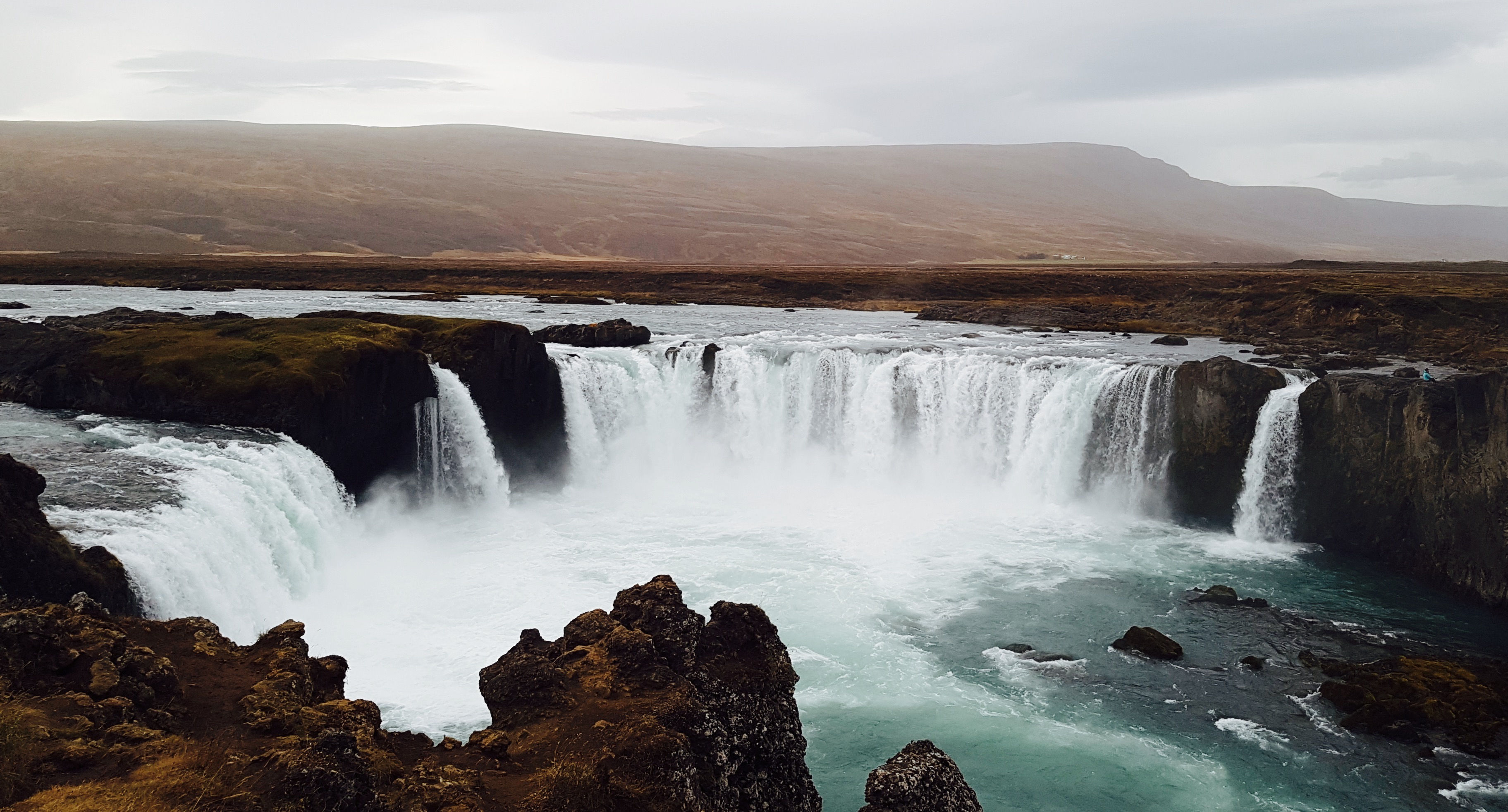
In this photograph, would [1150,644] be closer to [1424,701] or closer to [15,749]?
[1424,701]

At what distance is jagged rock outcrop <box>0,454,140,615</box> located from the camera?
13828mm

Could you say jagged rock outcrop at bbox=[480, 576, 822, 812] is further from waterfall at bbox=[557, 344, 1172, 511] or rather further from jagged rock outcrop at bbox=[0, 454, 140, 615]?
waterfall at bbox=[557, 344, 1172, 511]

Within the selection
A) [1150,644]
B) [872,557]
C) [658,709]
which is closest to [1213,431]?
[872,557]

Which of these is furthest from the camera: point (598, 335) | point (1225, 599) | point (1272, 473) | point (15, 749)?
point (598, 335)

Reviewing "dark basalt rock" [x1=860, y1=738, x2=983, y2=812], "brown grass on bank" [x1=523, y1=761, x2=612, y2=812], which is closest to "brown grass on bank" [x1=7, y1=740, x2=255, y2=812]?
"brown grass on bank" [x1=523, y1=761, x2=612, y2=812]

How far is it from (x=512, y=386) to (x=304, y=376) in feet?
27.6

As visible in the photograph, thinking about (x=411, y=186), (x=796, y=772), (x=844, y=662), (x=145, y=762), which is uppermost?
(x=411, y=186)

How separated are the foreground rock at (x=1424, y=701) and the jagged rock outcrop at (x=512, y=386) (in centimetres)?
2459

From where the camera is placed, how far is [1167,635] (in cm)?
2212

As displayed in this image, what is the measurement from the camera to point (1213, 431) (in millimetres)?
31531

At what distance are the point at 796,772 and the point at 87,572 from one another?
10.7m

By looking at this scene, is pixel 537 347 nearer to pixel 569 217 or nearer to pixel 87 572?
pixel 87 572

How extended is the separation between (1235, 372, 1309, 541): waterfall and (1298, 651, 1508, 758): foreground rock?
10025 millimetres

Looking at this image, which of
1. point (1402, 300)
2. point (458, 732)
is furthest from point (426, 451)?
point (1402, 300)
